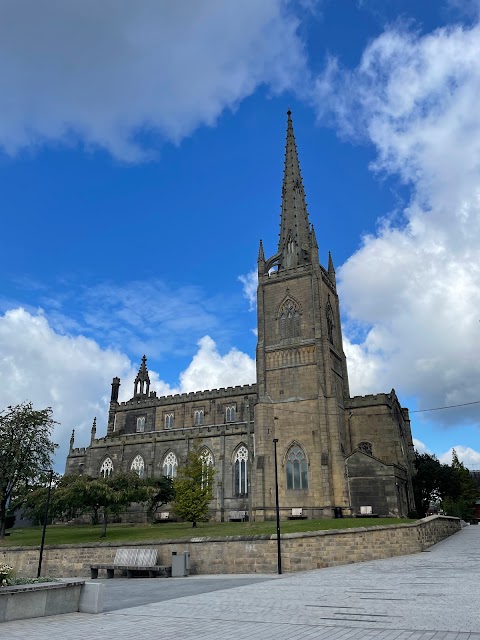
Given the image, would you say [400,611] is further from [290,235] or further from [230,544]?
[290,235]

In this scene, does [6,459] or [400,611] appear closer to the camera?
[400,611]

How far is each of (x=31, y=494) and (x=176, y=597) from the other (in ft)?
77.5

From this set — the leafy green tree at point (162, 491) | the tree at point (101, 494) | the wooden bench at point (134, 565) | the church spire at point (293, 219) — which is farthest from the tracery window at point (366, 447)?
the wooden bench at point (134, 565)

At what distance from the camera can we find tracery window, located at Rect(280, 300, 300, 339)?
4862cm

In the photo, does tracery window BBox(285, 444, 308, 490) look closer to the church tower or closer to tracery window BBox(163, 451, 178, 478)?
the church tower

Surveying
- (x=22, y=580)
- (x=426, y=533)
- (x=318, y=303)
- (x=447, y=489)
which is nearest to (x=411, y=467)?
→ (x=447, y=489)

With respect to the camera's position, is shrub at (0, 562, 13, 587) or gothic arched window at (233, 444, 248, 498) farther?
gothic arched window at (233, 444, 248, 498)

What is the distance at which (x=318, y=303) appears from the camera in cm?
4834

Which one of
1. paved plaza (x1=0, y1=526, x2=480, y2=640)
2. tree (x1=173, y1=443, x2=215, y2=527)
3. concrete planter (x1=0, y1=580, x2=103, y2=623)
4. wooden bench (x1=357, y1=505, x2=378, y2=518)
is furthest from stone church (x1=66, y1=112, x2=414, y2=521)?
concrete planter (x1=0, y1=580, x2=103, y2=623)

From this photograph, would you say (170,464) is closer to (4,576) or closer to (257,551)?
(257,551)

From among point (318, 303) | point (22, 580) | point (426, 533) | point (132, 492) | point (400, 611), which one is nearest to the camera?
point (400, 611)

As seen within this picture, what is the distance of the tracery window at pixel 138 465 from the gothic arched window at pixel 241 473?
10888mm

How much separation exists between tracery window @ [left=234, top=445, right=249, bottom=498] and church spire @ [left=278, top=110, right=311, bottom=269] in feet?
68.8

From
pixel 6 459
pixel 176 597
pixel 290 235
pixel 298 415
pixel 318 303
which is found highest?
pixel 290 235
